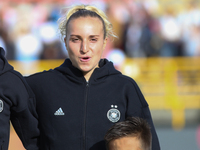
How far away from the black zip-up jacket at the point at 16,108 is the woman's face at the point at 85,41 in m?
0.38

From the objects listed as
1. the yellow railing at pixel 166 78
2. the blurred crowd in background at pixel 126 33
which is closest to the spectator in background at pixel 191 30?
the blurred crowd in background at pixel 126 33

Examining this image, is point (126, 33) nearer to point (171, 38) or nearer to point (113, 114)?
point (171, 38)

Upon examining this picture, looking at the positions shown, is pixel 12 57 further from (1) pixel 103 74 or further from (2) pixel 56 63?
(1) pixel 103 74

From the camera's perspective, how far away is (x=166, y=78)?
8828mm

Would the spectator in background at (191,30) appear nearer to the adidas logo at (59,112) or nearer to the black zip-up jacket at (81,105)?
the black zip-up jacket at (81,105)

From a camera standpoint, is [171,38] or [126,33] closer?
[171,38]

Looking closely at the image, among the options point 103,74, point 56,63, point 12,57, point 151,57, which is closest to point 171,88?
point 151,57

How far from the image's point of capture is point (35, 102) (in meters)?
2.56

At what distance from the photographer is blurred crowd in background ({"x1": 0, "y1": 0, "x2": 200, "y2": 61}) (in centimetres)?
888

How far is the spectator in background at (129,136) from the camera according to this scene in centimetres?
229

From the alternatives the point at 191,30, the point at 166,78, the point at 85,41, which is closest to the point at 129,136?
the point at 85,41

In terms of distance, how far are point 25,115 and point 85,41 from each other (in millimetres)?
614

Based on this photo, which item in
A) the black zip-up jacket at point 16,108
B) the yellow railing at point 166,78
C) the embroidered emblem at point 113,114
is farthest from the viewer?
the yellow railing at point 166,78

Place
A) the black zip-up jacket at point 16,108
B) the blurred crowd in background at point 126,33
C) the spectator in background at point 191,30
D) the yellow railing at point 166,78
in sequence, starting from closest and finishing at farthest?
the black zip-up jacket at point 16,108, the yellow railing at point 166,78, the blurred crowd in background at point 126,33, the spectator in background at point 191,30
